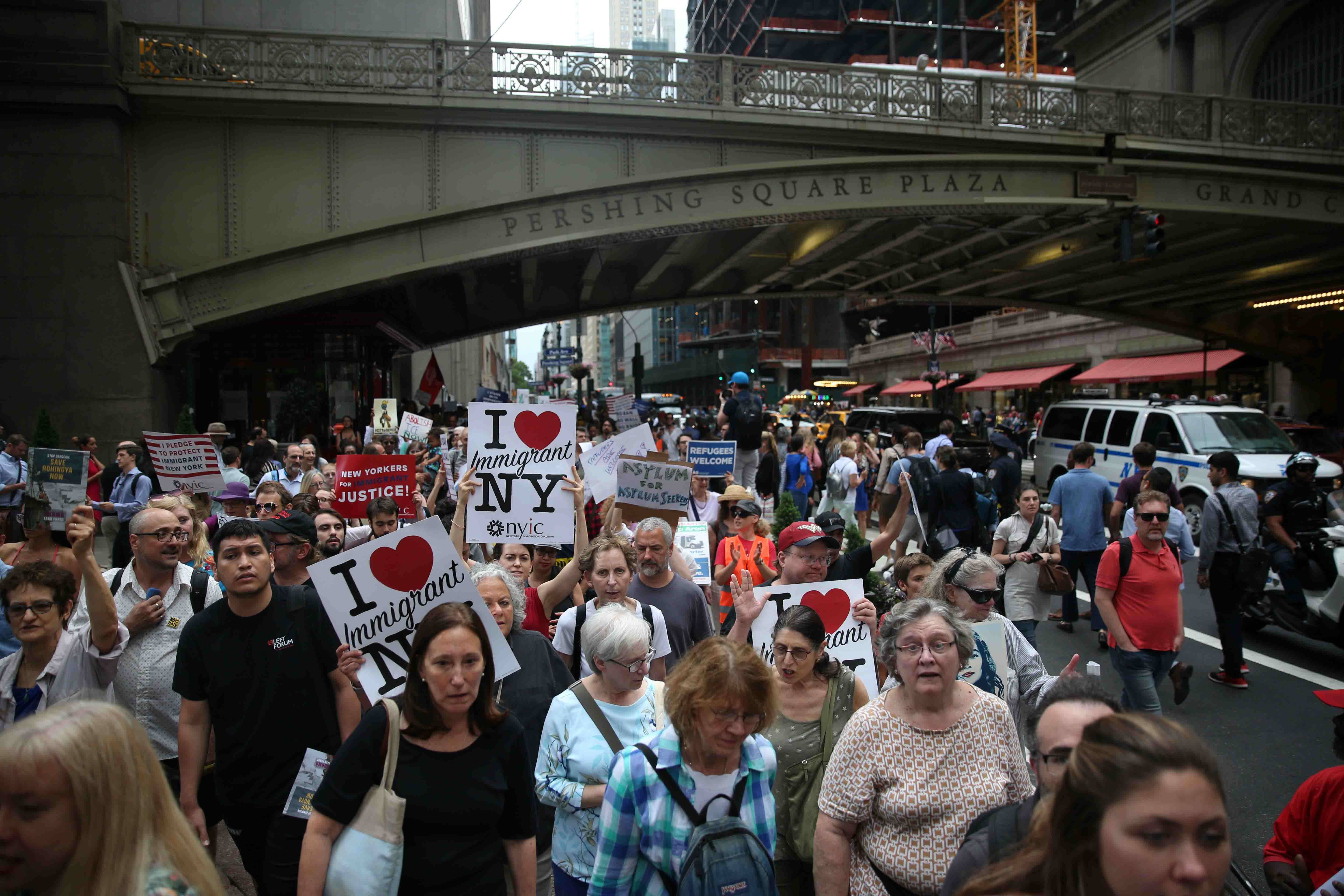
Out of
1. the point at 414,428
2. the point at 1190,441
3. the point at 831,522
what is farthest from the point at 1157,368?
the point at 831,522

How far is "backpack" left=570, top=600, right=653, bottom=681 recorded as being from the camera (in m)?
4.52

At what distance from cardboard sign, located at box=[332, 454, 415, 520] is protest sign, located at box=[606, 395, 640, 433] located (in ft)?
31.0

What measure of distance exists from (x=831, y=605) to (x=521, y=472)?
2532mm

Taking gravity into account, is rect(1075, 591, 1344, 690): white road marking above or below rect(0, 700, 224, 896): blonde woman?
below

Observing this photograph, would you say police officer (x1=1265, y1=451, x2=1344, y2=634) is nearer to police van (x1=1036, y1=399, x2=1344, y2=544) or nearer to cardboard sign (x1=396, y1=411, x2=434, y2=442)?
police van (x1=1036, y1=399, x2=1344, y2=544)

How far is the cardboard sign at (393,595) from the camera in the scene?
12.5 ft

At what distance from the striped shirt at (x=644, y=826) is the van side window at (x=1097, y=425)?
17467 millimetres

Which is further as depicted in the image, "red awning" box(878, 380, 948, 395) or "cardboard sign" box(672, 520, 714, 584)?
"red awning" box(878, 380, 948, 395)

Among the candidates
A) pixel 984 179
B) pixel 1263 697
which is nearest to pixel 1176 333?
pixel 984 179

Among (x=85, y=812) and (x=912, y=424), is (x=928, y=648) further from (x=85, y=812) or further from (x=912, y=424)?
(x=912, y=424)

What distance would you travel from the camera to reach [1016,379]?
44969 millimetres

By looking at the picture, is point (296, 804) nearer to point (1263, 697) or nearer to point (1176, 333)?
point (1263, 697)

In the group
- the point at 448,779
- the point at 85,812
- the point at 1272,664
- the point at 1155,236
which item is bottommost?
the point at 1272,664

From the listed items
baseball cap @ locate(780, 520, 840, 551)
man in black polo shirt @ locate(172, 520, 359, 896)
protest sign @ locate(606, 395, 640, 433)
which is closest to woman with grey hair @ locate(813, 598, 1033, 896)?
baseball cap @ locate(780, 520, 840, 551)
